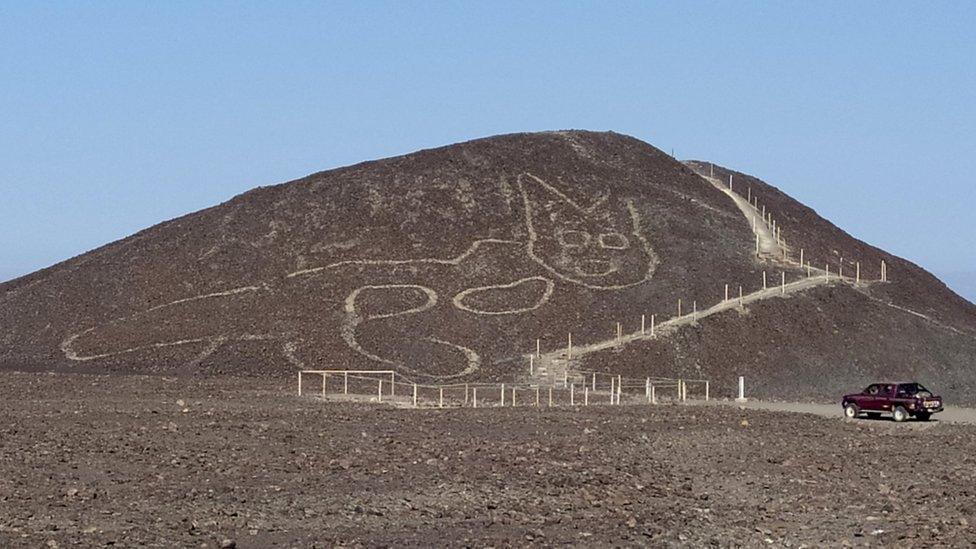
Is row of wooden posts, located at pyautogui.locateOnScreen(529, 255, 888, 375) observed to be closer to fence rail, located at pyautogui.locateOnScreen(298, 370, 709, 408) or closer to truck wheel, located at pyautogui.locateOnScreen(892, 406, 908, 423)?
fence rail, located at pyautogui.locateOnScreen(298, 370, 709, 408)

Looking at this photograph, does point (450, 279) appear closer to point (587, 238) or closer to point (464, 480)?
point (587, 238)

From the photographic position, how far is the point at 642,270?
90250 mm

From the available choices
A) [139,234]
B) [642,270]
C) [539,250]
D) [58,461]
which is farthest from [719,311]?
[58,461]

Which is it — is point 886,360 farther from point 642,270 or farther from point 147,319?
point 147,319

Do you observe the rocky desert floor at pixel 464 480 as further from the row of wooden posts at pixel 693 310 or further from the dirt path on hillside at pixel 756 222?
the dirt path on hillside at pixel 756 222

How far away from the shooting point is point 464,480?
3259cm

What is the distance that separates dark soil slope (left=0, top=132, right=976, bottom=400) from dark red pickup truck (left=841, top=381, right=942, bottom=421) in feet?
59.8

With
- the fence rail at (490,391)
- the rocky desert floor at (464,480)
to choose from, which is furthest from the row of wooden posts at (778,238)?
the rocky desert floor at (464,480)

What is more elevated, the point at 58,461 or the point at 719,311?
the point at 719,311

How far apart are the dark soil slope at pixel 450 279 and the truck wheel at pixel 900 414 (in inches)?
764

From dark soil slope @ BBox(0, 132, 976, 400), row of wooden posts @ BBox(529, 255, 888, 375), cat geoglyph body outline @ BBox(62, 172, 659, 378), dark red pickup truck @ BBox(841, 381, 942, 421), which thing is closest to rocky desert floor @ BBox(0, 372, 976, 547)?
dark red pickup truck @ BBox(841, 381, 942, 421)

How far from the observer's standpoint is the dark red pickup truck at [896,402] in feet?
183

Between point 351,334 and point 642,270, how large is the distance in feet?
61.1

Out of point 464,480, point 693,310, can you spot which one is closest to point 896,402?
point 464,480
